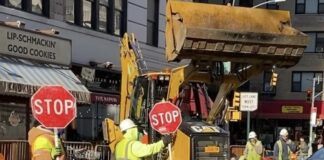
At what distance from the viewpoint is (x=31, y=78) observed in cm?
1684

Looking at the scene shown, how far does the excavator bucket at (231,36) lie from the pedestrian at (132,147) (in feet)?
7.12

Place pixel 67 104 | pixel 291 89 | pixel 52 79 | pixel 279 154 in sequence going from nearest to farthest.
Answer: pixel 67 104
pixel 279 154
pixel 52 79
pixel 291 89

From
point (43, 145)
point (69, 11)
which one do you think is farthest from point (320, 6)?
point (43, 145)

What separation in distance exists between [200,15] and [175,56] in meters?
0.88

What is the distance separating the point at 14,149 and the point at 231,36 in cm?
603

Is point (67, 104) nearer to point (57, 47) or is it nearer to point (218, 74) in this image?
point (218, 74)

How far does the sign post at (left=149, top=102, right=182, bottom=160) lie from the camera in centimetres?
1066

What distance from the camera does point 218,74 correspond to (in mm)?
12742

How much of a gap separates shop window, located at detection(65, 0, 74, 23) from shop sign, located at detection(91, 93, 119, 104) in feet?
7.82

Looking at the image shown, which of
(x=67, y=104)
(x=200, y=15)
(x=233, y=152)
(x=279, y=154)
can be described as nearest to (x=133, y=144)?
(x=67, y=104)

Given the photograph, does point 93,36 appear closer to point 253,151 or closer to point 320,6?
point 253,151

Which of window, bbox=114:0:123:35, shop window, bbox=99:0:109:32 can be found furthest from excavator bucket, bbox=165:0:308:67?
window, bbox=114:0:123:35

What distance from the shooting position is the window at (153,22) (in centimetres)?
2561

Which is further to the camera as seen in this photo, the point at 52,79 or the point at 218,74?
the point at 52,79
